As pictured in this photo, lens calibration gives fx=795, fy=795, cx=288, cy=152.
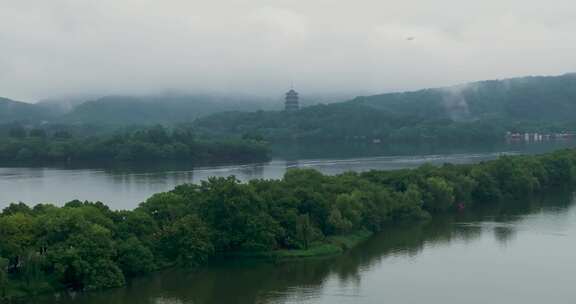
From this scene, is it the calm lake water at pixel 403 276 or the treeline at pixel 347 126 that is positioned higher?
the treeline at pixel 347 126

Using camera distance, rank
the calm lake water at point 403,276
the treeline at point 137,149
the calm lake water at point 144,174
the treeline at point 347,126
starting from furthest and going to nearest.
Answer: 1. the treeline at point 347,126
2. the treeline at point 137,149
3. the calm lake water at point 144,174
4. the calm lake water at point 403,276

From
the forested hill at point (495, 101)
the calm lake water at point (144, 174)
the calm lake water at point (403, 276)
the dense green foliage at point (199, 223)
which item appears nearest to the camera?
the dense green foliage at point (199, 223)

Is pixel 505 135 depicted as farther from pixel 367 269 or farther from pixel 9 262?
Result: pixel 9 262

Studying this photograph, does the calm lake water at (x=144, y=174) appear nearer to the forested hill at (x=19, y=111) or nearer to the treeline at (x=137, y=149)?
the treeline at (x=137, y=149)

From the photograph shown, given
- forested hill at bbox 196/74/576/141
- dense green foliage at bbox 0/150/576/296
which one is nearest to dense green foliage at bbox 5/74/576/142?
forested hill at bbox 196/74/576/141

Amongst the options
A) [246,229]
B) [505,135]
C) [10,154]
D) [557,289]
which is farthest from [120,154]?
[505,135]

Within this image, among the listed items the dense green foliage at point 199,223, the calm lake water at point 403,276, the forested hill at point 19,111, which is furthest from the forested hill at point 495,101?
the calm lake water at point 403,276

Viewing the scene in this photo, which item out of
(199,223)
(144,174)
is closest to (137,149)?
(144,174)
